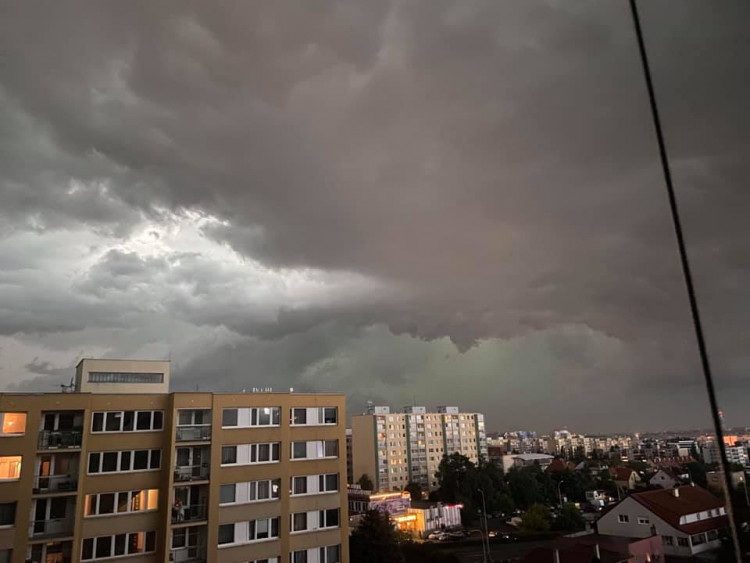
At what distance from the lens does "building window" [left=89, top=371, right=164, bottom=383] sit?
1054 inches

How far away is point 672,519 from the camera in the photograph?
110ft

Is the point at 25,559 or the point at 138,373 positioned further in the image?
the point at 138,373

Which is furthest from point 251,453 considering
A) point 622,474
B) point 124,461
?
point 622,474

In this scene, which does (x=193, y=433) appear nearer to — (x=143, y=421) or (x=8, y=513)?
(x=143, y=421)

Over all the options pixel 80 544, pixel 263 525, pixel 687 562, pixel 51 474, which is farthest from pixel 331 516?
pixel 687 562

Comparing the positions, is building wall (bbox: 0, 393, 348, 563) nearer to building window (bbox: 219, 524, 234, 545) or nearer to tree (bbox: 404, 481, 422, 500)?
building window (bbox: 219, 524, 234, 545)

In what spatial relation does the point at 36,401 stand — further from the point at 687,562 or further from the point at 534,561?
the point at 687,562

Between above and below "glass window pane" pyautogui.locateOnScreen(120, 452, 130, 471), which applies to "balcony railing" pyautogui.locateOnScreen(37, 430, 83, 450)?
above

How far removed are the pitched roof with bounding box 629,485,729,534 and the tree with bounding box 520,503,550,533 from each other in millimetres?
16043

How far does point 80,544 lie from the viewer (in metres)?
19.0

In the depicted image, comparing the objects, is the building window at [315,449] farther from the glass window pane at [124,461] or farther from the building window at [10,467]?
the building window at [10,467]

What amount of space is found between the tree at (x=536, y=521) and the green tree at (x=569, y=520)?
5.52 ft

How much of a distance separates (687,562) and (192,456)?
29.7m

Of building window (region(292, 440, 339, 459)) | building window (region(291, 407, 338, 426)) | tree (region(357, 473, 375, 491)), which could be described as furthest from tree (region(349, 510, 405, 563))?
tree (region(357, 473, 375, 491))
